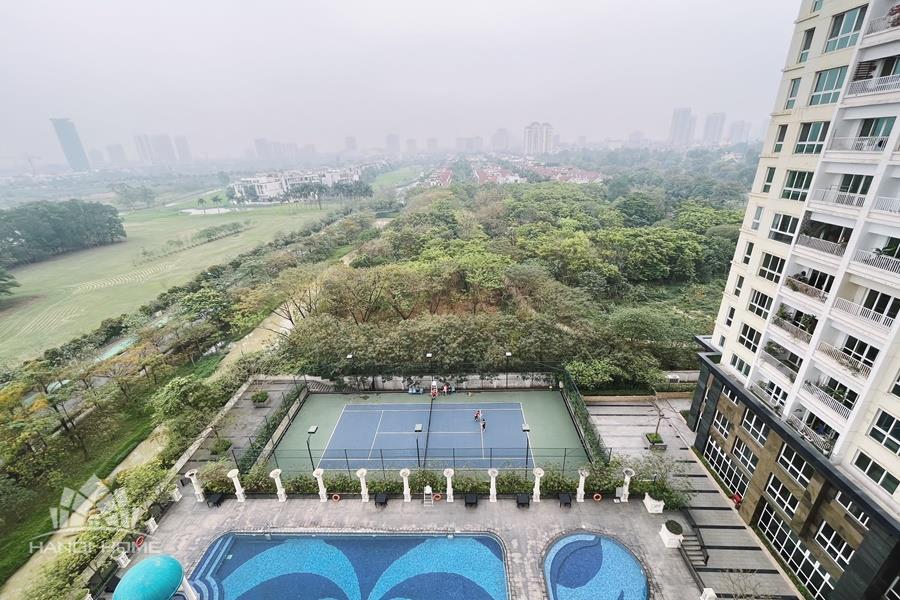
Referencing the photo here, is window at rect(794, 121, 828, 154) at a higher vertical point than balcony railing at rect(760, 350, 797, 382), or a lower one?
higher

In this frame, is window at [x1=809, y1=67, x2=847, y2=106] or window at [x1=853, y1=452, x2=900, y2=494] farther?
window at [x1=809, y1=67, x2=847, y2=106]

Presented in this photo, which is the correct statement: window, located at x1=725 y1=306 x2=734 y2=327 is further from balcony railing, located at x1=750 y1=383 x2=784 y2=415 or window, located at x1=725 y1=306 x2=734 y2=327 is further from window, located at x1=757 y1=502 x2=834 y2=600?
window, located at x1=757 y1=502 x2=834 y2=600

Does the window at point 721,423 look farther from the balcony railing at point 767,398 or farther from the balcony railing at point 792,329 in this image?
the balcony railing at point 792,329

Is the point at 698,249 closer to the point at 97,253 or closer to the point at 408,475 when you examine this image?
the point at 408,475

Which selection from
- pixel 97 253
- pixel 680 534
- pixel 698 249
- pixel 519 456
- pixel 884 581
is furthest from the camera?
pixel 97 253

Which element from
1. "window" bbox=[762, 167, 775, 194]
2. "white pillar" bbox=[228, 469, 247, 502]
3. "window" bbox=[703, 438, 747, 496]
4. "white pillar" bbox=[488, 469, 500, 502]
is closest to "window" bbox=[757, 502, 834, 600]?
"window" bbox=[703, 438, 747, 496]


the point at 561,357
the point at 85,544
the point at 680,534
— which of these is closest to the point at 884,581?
the point at 680,534

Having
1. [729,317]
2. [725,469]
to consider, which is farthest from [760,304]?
[725,469]
